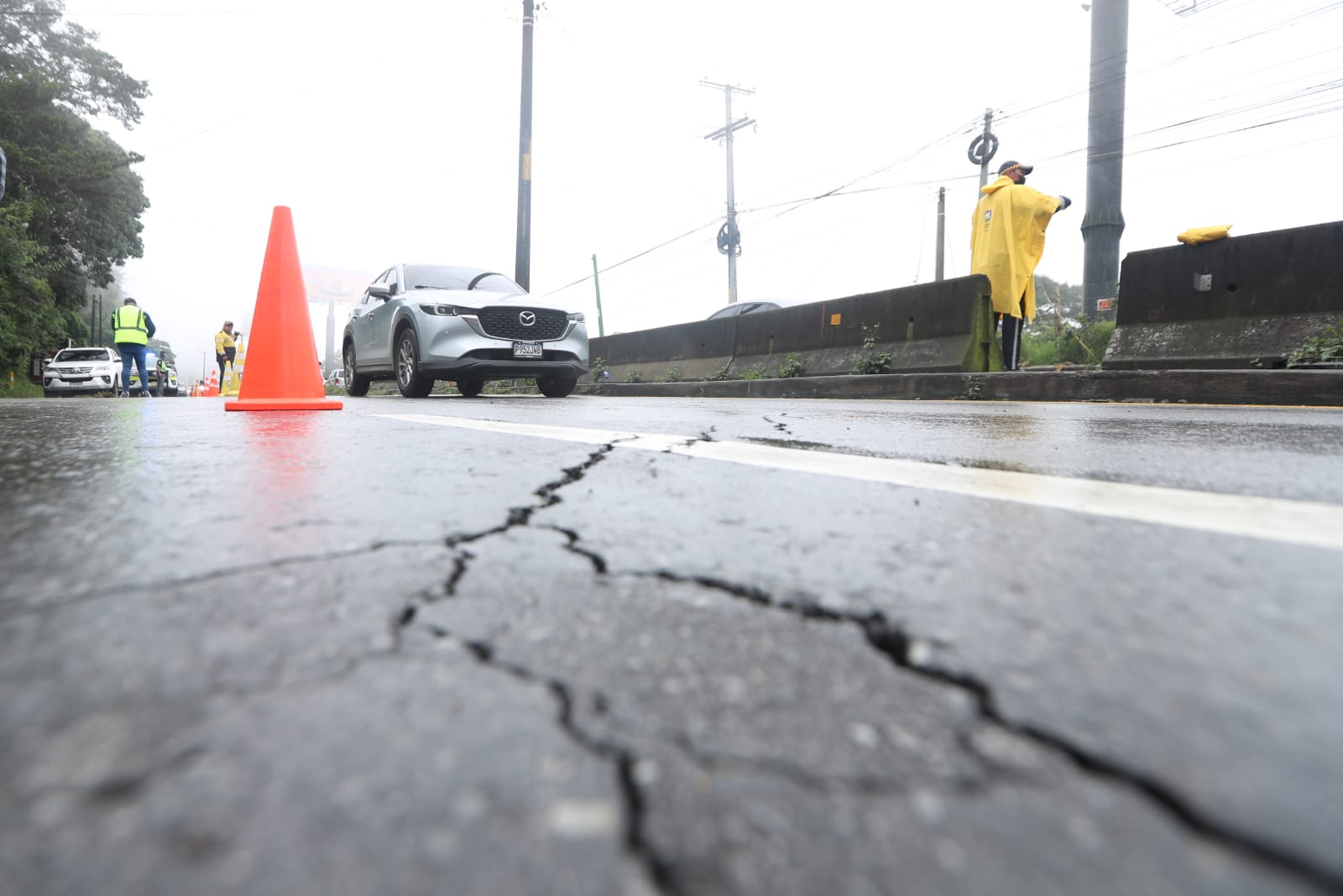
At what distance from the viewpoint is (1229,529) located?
1351mm

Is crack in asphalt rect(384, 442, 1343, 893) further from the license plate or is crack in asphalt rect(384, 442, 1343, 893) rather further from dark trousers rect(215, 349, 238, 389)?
dark trousers rect(215, 349, 238, 389)

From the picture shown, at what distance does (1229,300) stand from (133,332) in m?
17.7

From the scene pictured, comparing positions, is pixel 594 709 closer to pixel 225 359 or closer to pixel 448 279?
pixel 448 279

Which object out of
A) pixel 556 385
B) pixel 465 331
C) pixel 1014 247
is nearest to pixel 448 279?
pixel 465 331

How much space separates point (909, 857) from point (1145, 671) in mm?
416

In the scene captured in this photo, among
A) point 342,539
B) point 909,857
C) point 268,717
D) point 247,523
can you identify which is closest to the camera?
point 909,857

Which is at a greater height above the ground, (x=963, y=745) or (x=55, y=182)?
(x=55, y=182)

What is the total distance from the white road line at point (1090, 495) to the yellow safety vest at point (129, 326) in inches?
638

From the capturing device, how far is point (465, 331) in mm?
7887

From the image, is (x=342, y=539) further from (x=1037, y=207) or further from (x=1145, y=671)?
(x=1037, y=207)

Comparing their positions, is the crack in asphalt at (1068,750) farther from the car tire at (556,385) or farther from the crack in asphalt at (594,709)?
the car tire at (556,385)

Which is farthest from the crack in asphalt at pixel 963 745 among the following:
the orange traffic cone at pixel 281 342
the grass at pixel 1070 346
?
the grass at pixel 1070 346

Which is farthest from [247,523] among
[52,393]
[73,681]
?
[52,393]

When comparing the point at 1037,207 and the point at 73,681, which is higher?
the point at 1037,207
